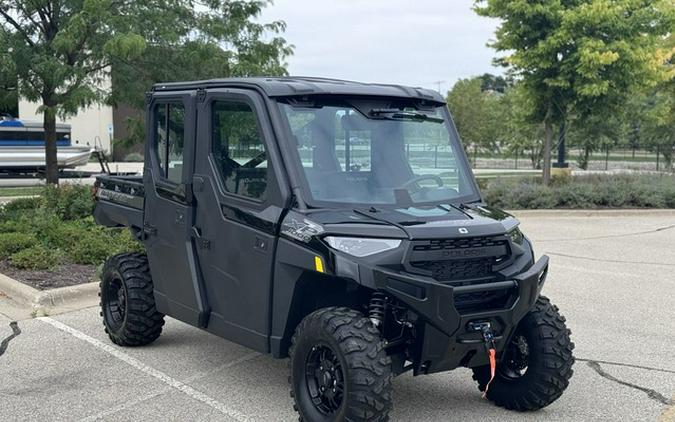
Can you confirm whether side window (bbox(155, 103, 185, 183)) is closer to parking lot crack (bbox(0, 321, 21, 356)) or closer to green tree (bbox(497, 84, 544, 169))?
parking lot crack (bbox(0, 321, 21, 356))

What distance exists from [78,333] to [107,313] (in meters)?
0.46

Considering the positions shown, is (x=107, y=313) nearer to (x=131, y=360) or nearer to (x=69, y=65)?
(x=131, y=360)

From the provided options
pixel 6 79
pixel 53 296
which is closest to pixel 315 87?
pixel 53 296

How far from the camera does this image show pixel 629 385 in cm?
523

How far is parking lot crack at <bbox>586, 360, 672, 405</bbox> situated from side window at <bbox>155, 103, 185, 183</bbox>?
3.46m

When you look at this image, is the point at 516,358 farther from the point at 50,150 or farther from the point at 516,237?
the point at 50,150

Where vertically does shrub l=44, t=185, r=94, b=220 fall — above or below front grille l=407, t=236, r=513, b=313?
below

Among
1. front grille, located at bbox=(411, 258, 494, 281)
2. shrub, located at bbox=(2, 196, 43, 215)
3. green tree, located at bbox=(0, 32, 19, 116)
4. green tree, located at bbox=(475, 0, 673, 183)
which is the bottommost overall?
shrub, located at bbox=(2, 196, 43, 215)

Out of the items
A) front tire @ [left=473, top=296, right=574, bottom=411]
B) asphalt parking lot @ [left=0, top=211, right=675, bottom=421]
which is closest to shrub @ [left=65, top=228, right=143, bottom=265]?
asphalt parking lot @ [left=0, top=211, right=675, bottom=421]

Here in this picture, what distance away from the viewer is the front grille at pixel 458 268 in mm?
4027

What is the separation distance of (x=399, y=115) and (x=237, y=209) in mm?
1221

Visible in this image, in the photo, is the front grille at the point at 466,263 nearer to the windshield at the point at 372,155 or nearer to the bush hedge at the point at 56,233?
the windshield at the point at 372,155

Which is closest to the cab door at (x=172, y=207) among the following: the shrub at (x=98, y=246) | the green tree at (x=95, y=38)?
the shrub at (x=98, y=246)

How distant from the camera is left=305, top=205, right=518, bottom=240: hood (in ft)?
13.1
